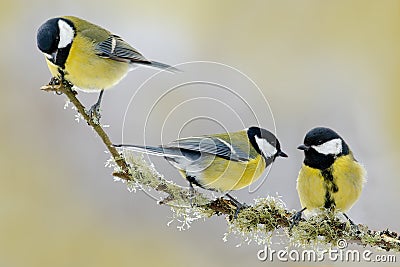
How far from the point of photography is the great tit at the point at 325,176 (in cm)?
85

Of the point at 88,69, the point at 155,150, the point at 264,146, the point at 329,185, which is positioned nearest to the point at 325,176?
the point at 329,185

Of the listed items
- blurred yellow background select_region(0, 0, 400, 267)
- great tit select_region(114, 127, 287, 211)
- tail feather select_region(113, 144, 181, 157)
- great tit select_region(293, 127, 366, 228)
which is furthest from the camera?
blurred yellow background select_region(0, 0, 400, 267)

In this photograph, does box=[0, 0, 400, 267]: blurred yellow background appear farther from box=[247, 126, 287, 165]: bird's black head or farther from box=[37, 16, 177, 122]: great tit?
box=[247, 126, 287, 165]: bird's black head

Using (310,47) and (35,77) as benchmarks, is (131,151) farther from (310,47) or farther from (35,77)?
(310,47)

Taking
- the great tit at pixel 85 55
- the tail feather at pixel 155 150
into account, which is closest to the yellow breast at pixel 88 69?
the great tit at pixel 85 55

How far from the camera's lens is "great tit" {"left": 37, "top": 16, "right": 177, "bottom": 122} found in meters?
0.80

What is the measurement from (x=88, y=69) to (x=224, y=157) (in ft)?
0.93

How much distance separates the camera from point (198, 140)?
30.5 inches

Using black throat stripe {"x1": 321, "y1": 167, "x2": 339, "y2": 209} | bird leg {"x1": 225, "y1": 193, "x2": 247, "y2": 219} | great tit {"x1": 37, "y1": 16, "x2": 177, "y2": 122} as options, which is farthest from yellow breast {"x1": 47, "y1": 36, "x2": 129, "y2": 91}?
black throat stripe {"x1": 321, "y1": 167, "x2": 339, "y2": 209}

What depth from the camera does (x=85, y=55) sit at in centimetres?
86

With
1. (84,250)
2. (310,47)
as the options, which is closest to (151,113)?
(84,250)

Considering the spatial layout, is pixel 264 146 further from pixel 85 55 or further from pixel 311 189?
pixel 85 55

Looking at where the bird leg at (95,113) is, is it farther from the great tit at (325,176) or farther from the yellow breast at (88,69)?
the great tit at (325,176)

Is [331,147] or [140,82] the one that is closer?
[331,147]
